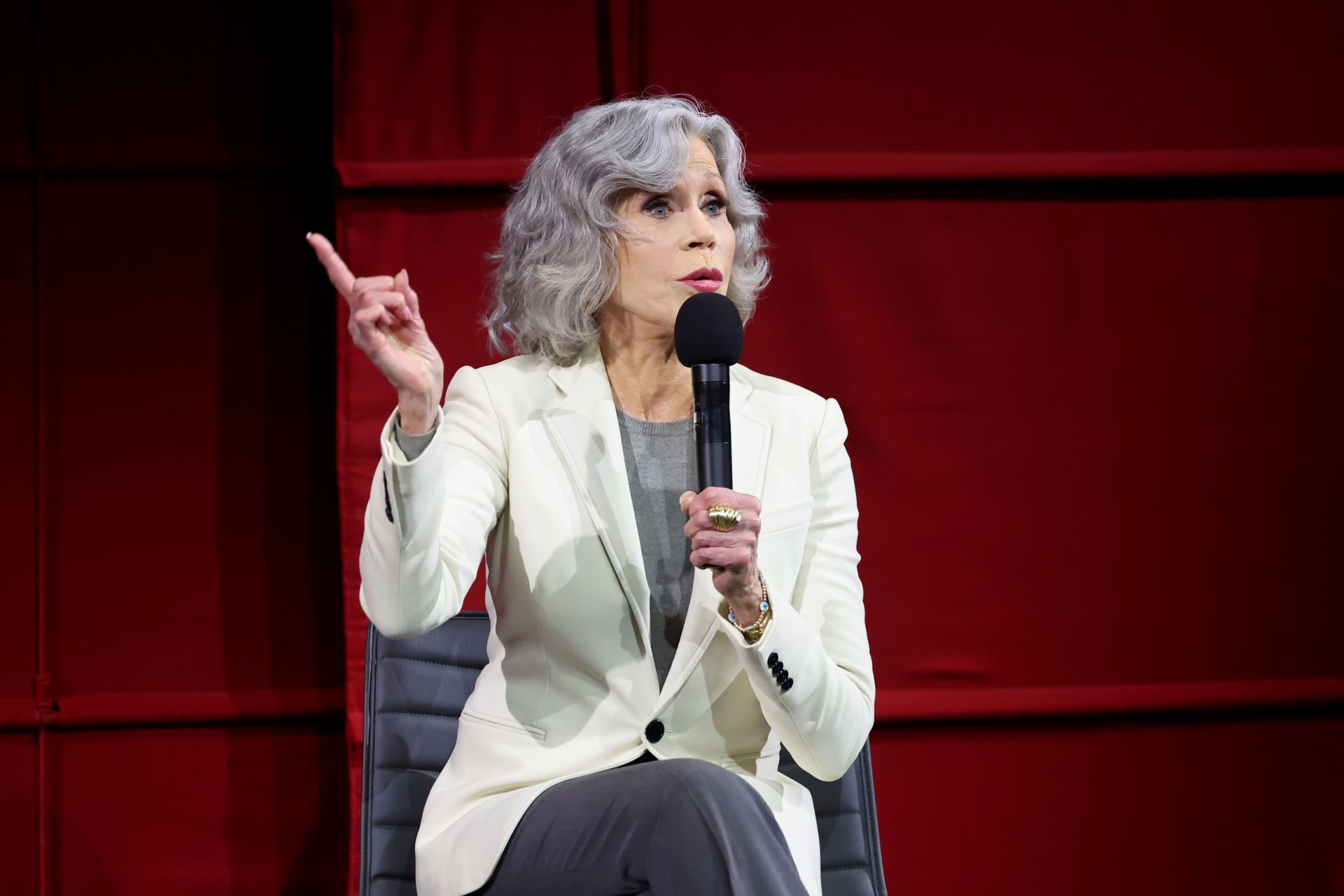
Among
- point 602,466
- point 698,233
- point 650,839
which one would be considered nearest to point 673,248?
point 698,233

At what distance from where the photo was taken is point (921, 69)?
252 centimetres

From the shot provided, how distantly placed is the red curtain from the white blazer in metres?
0.86

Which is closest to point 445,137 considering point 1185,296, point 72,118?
point 72,118

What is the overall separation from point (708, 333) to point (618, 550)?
33cm

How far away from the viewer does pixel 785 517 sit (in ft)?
5.32

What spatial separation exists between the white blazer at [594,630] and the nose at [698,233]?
8.9 inches

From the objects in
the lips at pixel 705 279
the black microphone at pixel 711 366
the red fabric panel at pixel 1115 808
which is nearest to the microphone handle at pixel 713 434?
the black microphone at pixel 711 366

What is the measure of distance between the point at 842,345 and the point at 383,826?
1.31 meters

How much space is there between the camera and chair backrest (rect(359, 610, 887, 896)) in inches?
66.7

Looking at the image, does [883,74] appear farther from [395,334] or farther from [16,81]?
[16,81]

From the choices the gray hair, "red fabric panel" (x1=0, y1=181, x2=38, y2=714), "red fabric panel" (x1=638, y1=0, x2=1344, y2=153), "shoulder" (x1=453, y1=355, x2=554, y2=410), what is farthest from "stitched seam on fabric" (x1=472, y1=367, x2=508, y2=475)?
"red fabric panel" (x1=0, y1=181, x2=38, y2=714)

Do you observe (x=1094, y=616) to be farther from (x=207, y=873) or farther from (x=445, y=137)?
(x=207, y=873)

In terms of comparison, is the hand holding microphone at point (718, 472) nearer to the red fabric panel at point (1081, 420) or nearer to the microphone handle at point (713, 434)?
the microphone handle at point (713, 434)

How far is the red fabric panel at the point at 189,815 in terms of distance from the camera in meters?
2.55
